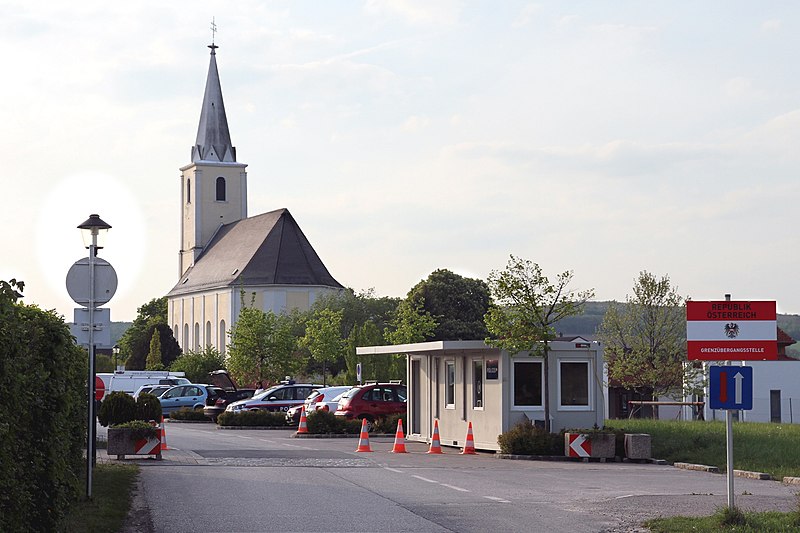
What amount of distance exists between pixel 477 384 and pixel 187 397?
87.7ft

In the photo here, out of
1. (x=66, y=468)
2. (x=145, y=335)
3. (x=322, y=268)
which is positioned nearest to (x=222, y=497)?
(x=66, y=468)

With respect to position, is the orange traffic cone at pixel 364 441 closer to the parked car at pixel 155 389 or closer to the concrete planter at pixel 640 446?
the concrete planter at pixel 640 446

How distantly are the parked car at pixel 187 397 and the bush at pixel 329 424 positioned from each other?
16.7 meters

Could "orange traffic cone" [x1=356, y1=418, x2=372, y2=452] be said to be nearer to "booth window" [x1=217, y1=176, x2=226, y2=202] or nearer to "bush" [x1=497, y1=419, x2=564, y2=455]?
"bush" [x1=497, y1=419, x2=564, y2=455]

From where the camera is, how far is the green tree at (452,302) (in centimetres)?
10156

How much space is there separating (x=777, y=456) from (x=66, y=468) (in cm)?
1762

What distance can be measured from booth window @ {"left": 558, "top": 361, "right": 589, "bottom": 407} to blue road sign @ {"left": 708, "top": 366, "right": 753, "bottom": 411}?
1646 cm

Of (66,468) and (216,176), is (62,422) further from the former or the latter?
(216,176)

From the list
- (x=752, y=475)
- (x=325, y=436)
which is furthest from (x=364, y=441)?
(x=752, y=475)

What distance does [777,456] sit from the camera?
2566cm

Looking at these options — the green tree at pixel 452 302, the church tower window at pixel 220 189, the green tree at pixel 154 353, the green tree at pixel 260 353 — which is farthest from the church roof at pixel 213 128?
the green tree at pixel 260 353

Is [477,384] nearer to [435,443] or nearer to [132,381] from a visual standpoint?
[435,443]

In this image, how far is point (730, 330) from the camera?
564 inches

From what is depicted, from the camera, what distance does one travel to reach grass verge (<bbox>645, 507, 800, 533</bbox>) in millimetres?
Result: 13002
